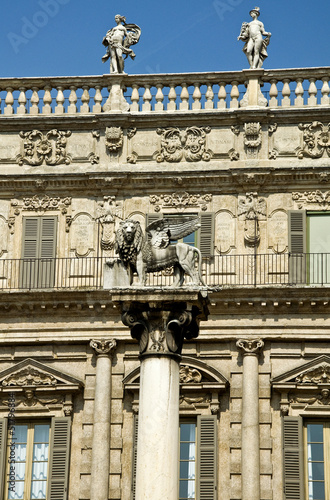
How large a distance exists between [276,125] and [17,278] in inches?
345

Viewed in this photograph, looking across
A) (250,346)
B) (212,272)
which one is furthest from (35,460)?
(212,272)

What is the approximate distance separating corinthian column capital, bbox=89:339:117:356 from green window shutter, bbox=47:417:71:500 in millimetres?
2051

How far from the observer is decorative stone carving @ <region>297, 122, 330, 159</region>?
39.1 meters

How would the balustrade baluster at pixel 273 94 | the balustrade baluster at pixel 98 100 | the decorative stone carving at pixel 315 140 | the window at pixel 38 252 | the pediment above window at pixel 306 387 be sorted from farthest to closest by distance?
the balustrade baluster at pixel 98 100 → the balustrade baluster at pixel 273 94 → the decorative stone carving at pixel 315 140 → the window at pixel 38 252 → the pediment above window at pixel 306 387

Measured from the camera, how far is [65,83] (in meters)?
40.6

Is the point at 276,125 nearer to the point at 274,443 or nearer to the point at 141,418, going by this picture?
the point at 274,443

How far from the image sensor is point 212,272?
1510 inches

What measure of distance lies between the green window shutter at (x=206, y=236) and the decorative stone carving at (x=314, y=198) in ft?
8.21

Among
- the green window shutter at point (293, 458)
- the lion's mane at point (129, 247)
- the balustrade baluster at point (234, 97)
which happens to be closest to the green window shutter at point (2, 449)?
the green window shutter at point (293, 458)

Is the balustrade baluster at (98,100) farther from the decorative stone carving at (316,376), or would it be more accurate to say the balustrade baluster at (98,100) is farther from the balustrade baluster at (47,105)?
the decorative stone carving at (316,376)

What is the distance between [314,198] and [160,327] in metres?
12.9

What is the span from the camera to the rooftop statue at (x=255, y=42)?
4000 centimetres

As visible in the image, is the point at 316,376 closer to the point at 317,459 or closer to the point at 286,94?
the point at 317,459

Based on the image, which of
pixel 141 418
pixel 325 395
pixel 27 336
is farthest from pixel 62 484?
pixel 141 418
